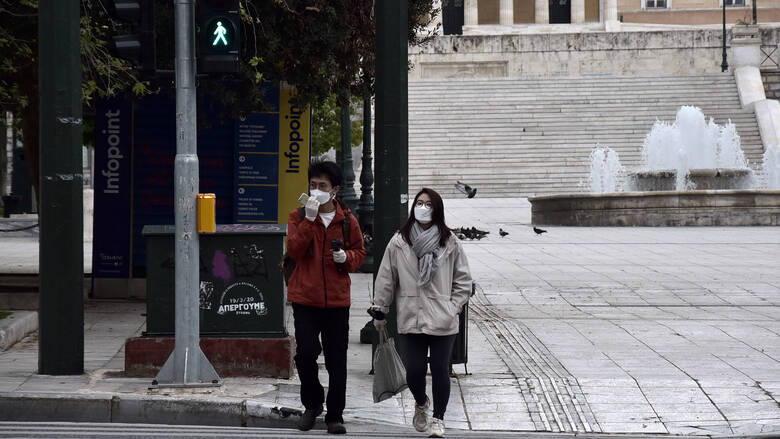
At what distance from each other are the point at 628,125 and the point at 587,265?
26.6 m

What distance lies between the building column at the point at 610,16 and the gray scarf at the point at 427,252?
6526cm

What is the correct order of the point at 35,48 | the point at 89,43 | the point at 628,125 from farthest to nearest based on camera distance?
the point at 628,125 → the point at 35,48 → the point at 89,43

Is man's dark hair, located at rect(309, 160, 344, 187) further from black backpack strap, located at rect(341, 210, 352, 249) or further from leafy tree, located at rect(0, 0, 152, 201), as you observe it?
leafy tree, located at rect(0, 0, 152, 201)

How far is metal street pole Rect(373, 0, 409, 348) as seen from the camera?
9102 millimetres

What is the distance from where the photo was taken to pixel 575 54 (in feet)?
190

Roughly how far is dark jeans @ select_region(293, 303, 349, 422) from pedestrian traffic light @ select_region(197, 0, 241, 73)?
6.71ft

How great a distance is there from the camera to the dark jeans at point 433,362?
289 inches

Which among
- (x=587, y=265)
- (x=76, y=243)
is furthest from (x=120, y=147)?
(x=587, y=265)

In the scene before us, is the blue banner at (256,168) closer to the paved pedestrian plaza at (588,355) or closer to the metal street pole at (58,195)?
the paved pedestrian plaza at (588,355)

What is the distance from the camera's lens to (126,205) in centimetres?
1333

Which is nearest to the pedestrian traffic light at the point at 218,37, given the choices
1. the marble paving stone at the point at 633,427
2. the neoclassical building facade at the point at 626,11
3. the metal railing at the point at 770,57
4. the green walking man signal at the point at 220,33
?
the green walking man signal at the point at 220,33

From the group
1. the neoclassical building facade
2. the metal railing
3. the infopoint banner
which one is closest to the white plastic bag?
the infopoint banner

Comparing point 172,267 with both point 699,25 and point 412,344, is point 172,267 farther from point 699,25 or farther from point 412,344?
point 699,25

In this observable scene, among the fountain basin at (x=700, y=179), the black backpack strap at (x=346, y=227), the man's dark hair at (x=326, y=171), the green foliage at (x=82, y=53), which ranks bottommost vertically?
the black backpack strap at (x=346, y=227)
